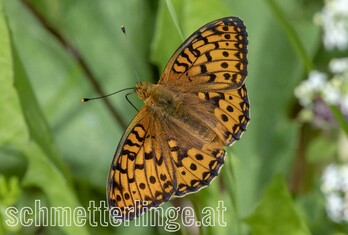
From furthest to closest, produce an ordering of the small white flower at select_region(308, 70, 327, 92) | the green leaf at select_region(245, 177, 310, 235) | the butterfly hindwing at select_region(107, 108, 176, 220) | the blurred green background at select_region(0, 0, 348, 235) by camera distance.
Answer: the blurred green background at select_region(0, 0, 348, 235) → the small white flower at select_region(308, 70, 327, 92) → the green leaf at select_region(245, 177, 310, 235) → the butterfly hindwing at select_region(107, 108, 176, 220)

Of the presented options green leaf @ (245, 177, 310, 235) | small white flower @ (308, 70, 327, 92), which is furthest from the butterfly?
small white flower @ (308, 70, 327, 92)

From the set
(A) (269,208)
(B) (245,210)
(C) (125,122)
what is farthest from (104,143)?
(A) (269,208)

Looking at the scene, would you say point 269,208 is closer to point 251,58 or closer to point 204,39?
point 204,39

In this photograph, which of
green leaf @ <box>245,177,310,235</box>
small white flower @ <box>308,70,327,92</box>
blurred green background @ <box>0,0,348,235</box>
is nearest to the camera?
green leaf @ <box>245,177,310,235</box>

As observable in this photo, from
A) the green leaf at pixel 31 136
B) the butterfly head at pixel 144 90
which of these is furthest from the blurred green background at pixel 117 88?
the butterfly head at pixel 144 90

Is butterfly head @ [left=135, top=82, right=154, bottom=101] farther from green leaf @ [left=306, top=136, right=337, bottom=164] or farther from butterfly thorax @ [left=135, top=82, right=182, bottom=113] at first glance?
green leaf @ [left=306, top=136, right=337, bottom=164]

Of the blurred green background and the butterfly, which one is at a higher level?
the blurred green background

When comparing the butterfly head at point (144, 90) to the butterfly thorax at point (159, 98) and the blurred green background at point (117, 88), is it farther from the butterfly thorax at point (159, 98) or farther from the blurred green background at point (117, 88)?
the blurred green background at point (117, 88)
